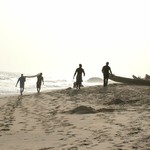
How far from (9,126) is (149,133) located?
16.7 ft

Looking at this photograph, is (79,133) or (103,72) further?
(103,72)

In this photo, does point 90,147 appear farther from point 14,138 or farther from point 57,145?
point 14,138

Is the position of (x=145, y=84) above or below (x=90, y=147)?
above

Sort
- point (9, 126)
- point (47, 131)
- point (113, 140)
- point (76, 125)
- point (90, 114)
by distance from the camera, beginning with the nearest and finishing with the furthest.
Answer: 1. point (113, 140)
2. point (47, 131)
3. point (76, 125)
4. point (9, 126)
5. point (90, 114)

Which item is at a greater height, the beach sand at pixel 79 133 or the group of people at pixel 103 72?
the group of people at pixel 103 72

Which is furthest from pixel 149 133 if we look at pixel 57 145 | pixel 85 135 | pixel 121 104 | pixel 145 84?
pixel 145 84

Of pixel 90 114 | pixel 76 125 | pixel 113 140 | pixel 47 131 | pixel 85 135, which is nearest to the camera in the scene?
pixel 113 140

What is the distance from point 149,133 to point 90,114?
4.60 metres

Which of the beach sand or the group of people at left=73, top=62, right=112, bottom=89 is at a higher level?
the group of people at left=73, top=62, right=112, bottom=89

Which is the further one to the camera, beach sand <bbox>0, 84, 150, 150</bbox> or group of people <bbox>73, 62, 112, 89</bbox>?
group of people <bbox>73, 62, 112, 89</bbox>

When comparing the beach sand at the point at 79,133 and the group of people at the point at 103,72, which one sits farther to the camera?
the group of people at the point at 103,72

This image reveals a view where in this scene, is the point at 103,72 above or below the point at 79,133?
above

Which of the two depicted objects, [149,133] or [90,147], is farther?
[149,133]

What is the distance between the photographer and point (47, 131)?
9281mm
